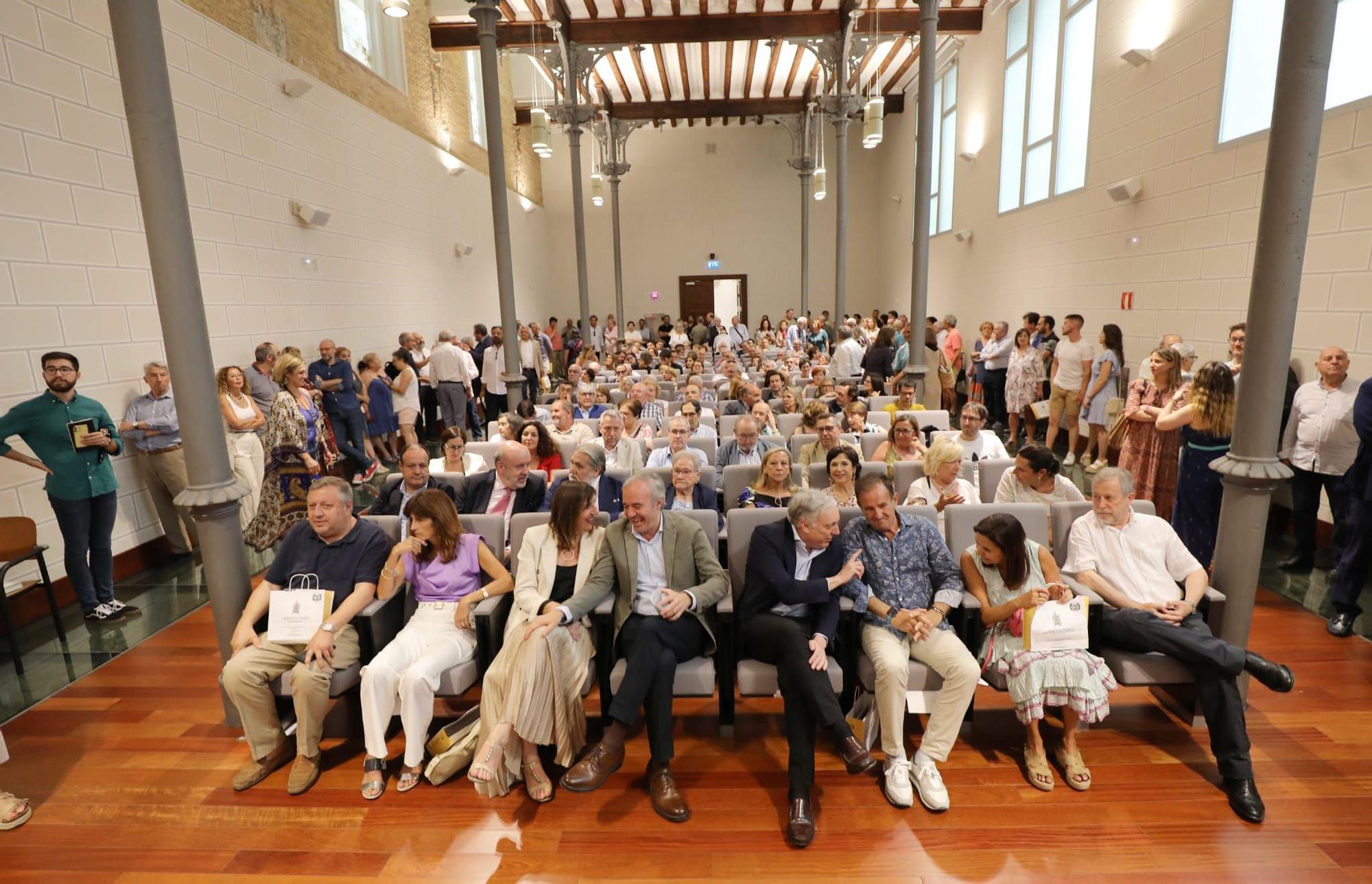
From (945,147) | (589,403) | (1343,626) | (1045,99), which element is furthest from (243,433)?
(945,147)

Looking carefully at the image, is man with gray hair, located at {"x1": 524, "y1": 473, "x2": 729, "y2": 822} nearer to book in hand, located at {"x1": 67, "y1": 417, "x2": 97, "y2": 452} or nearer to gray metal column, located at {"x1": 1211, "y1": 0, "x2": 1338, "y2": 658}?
gray metal column, located at {"x1": 1211, "y1": 0, "x2": 1338, "y2": 658}

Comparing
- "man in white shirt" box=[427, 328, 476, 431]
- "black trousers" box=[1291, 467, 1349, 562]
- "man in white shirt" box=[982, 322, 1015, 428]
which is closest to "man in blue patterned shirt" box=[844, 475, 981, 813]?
"black trousers" box=[1291, 467, 1349, 562]

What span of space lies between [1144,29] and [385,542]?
26.7ft

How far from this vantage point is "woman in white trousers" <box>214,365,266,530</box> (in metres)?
5.32

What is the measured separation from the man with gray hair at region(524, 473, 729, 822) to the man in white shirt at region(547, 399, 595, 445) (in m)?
2.19

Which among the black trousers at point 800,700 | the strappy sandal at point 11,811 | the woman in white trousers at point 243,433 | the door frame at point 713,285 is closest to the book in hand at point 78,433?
the woman in white trousers at point 243,433

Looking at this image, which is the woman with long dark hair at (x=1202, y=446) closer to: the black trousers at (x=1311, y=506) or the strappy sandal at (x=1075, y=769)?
the black trousers at (x=1311, y=506)

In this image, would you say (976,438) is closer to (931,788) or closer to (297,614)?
(931,788)

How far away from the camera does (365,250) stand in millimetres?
8992

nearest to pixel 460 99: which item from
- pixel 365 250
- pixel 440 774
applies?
pixel 365 250

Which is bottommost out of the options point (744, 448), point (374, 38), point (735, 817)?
point (735, 817)

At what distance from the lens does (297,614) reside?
2.81m

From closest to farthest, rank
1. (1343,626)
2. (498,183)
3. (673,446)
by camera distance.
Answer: (1343,626)
(673,446)
(498,183)

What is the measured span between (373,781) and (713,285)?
1892cm
